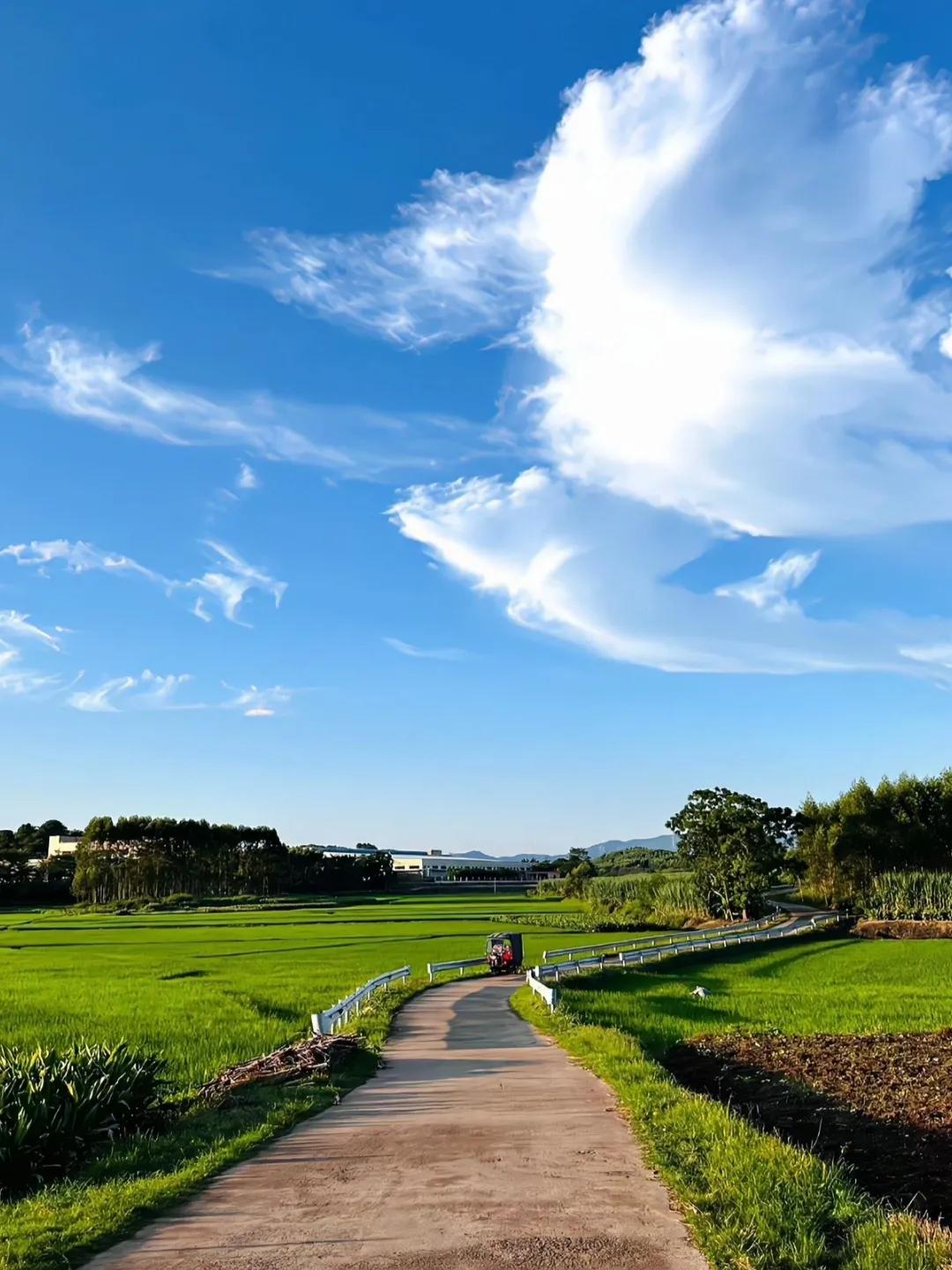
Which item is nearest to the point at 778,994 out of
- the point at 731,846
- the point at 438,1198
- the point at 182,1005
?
the point at 182,1005

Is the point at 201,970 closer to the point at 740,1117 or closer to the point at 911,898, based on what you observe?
the point at 740,1117

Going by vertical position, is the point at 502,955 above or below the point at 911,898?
above

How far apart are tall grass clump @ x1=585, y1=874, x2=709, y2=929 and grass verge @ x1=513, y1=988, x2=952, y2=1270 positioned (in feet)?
208

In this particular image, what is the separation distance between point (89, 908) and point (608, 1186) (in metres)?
115

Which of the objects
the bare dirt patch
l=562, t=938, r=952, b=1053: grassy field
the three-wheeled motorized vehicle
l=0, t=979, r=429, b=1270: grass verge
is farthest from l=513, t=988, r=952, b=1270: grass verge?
the three-wheeled motorized vehicle

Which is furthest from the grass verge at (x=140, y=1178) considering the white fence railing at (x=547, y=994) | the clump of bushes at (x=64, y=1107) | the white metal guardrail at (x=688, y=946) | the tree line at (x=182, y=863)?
the tree line at (x=182, y=863)

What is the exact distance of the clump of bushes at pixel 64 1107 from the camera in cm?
962

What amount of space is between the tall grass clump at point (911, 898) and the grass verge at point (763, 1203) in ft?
200

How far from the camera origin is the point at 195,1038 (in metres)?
20.6

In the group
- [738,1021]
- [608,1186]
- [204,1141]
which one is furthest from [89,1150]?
[738,1021]

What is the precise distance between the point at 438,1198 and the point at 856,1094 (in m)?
8.58

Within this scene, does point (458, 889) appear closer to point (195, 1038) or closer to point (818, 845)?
point (818, 845)

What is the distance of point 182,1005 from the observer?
2691 centimetres

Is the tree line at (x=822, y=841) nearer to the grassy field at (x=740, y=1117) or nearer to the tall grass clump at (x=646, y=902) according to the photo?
the tall grass clump at (x=646, y=902)
